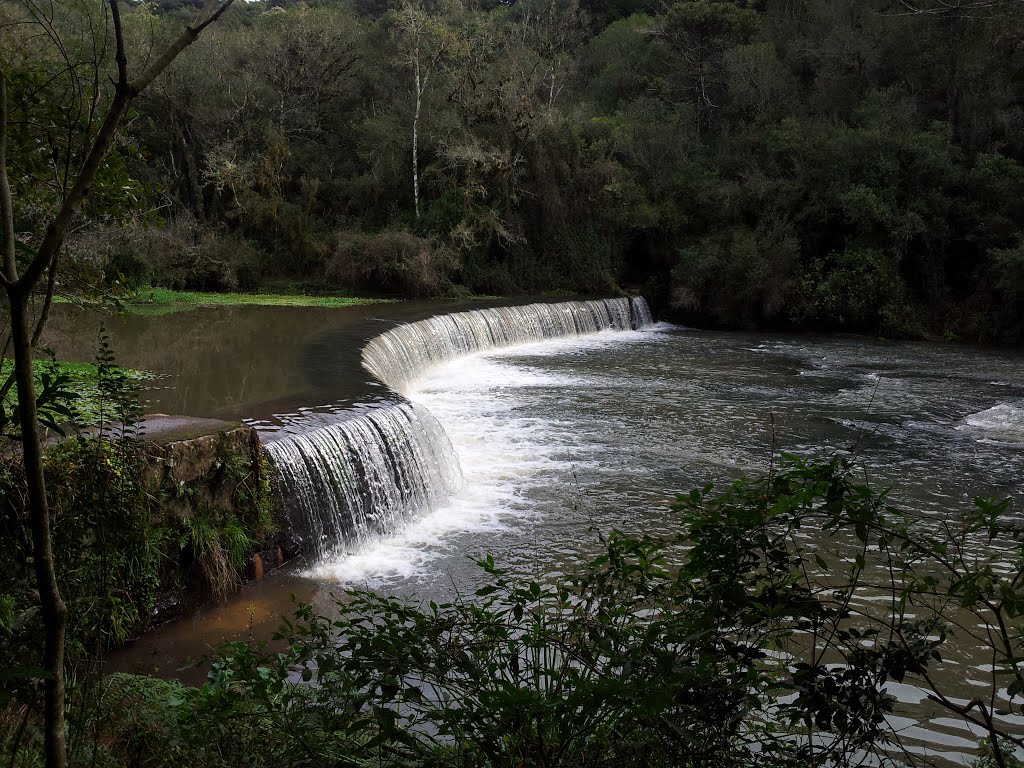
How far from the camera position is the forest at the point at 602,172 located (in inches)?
853

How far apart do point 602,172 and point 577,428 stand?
16.1 m

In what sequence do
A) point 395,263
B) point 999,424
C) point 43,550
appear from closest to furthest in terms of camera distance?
point 43,550, point 999,424, point 395,263

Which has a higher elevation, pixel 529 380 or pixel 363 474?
pixel 529 380

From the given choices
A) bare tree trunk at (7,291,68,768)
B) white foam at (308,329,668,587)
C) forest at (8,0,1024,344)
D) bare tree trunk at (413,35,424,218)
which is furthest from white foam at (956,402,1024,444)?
bare tree trunk at (413,35,424,218)

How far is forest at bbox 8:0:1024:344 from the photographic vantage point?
21.7m

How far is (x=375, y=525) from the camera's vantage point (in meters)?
8.05

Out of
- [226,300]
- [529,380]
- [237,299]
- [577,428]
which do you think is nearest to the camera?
[577,428]

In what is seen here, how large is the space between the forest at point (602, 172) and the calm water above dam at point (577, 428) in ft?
13.0

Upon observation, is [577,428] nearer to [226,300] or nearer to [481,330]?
[481,330]

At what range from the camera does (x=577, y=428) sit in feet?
38.1

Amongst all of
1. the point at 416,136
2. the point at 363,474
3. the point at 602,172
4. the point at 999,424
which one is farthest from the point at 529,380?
the point at 416,136

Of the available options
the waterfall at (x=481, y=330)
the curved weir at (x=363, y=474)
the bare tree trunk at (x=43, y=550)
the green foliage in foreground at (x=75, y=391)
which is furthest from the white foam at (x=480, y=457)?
the bare tree trunk at (x=43, y=550)

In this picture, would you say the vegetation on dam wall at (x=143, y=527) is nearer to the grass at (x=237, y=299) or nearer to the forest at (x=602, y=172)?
the forest at (x=602, y=172)

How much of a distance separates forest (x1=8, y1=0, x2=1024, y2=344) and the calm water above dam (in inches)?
156
